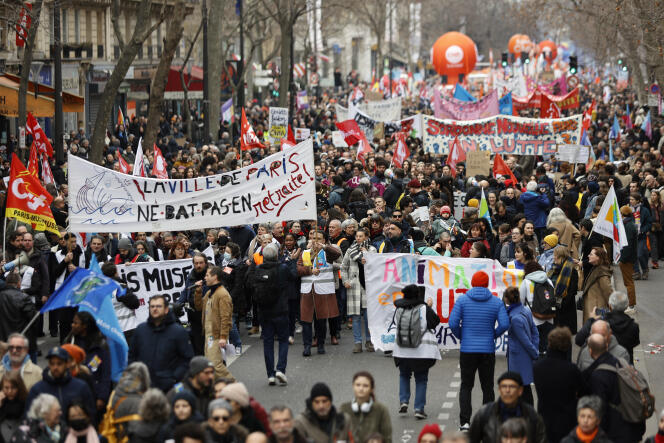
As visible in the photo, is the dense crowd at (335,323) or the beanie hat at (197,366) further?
the beanie hat at (197,366)

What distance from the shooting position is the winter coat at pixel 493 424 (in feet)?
26.9

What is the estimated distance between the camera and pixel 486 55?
162 m

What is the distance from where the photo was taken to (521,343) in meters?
10.9

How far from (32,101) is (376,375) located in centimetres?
1759

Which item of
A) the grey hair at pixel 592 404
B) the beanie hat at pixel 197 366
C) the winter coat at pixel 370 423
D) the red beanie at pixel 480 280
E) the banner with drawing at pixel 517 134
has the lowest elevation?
the winter coat at pixel 370 423

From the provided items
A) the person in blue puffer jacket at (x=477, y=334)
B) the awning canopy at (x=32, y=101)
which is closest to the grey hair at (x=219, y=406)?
the person in blue puffer jacket at (x=477, y=334)

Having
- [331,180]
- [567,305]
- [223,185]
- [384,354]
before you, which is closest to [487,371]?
[567,305]

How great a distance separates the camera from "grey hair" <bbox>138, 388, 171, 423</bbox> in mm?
7914

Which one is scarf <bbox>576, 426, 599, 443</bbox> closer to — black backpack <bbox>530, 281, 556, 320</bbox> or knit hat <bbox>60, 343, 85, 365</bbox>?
knit hat <bbox>60, 343, 85, 365</bbox>

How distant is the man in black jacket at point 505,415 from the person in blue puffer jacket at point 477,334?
2.30m

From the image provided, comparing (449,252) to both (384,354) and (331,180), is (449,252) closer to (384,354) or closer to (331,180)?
(384,354)

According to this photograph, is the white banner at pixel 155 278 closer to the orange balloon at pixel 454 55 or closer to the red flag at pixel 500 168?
the red flag at pixel 500 168

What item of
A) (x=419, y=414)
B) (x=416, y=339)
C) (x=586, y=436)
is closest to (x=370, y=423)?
(x=586, y=436)

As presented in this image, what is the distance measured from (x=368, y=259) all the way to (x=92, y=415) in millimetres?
5549
